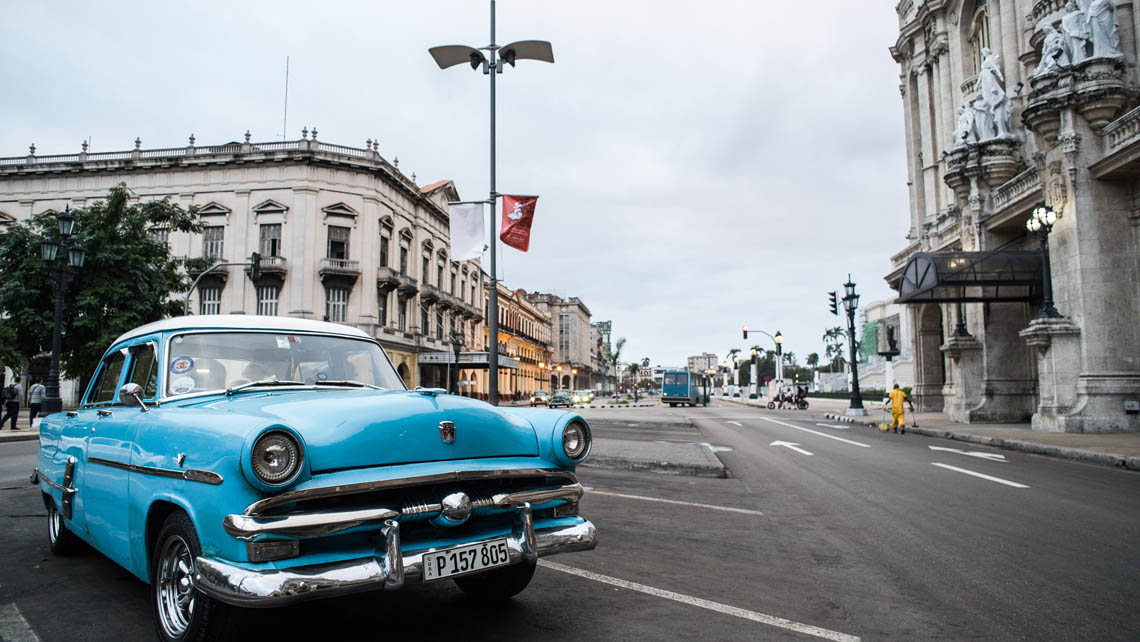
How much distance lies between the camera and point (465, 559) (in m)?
3.04

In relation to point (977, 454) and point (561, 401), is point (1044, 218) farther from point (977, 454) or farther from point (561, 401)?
point (561, 401)

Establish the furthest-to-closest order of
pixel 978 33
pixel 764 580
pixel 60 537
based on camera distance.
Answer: pixel 978 33 → pixel 60 537 → pixel 764 580

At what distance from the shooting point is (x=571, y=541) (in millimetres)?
3553

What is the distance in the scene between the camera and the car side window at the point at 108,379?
15.0ft

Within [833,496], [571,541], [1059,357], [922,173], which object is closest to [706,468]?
[833,496]

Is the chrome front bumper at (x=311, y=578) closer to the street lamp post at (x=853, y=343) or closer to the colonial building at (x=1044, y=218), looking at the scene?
the colonial building at (x=1044, y=218)

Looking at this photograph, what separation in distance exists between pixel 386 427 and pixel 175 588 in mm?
1279

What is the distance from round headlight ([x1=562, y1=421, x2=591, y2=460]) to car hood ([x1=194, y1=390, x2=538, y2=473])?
19cm

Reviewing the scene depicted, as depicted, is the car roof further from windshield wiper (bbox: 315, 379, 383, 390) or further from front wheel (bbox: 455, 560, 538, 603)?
front wheel (bbox: 455, 560, 538, 603)

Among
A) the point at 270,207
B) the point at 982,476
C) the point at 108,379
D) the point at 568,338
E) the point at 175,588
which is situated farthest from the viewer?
the point at 568,338

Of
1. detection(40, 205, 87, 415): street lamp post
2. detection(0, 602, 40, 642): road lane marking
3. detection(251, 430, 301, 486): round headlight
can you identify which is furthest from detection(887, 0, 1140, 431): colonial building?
detection(40, 205, 87, 415): street lamp post

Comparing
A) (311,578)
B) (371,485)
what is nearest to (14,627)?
(311,578)

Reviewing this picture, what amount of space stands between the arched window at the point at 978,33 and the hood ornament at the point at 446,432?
32366mm

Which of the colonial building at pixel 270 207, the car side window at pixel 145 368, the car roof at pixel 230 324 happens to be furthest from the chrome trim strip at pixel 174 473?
the colonial building at pixel 270 207
